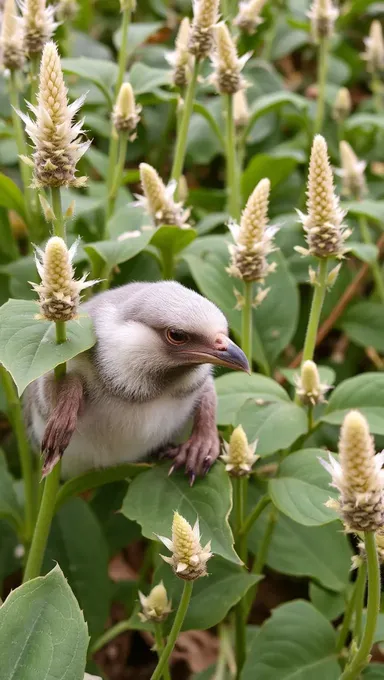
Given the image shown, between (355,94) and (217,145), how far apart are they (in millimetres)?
1417

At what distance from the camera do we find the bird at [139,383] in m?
1.57

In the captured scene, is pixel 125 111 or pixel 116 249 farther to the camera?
pixel 125 111

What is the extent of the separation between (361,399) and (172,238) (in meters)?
0.56

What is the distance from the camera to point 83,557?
2039mm

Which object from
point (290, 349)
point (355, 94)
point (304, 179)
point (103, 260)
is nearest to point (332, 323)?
point (290, 349)

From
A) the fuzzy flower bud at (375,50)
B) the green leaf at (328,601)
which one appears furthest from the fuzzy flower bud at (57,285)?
the fuzzy flower bud at (375,50)

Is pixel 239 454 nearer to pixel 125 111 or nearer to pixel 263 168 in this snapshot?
pixel 125 111

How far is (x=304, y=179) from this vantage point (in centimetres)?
292

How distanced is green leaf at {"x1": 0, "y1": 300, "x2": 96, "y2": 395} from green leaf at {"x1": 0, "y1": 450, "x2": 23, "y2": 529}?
55 centimetres

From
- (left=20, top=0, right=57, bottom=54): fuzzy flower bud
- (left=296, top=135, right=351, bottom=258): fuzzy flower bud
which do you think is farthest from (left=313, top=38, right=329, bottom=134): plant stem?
(left=296, top=135, right=351, bottom=258): fuzzy flower bud

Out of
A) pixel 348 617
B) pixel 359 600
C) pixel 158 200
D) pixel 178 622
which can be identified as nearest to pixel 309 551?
pixel 348 617

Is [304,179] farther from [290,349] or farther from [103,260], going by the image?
[103,260]

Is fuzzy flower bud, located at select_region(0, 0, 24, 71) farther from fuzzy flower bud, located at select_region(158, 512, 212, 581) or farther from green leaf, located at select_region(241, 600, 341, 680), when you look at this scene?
green leaf, located at select_region(241, 600, 341, 680)

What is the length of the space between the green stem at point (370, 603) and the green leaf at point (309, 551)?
488 millimetres
